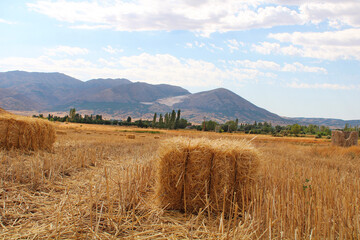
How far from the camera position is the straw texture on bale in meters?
22.9

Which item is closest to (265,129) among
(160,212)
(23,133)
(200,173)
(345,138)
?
(345,138)

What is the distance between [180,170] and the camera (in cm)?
473

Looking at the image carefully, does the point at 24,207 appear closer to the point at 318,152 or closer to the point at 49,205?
the point at 49,205

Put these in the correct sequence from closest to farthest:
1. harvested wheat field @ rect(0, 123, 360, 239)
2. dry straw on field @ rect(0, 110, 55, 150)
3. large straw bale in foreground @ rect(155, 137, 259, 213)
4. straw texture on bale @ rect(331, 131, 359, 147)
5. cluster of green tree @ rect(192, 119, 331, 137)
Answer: harvested wheat field @ rect(0, 123, 360, 239), large straw bale in foreground @ rect(155, 137, 259, 213), dry straw on field @ rect(0, 110, 55, 150), straw texture on bale @ rect(331, 131, 359, 147), cluster of green tree @ rect(192, 119, 331, 137)

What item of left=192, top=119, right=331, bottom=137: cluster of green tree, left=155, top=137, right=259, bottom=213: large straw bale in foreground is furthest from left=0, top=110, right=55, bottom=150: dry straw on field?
left=192, top=119, right=331, bottom=137: cluster of green tree

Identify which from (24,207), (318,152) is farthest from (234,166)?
(318,152)

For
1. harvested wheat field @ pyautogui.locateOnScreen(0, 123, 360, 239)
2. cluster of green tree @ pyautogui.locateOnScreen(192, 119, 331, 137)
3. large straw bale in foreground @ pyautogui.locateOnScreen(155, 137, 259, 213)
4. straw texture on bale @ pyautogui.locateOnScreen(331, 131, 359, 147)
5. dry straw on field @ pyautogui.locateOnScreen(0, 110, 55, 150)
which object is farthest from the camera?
cluster of green tree @ pyautogui.locateOnScreen(192, 119, 331, 137)

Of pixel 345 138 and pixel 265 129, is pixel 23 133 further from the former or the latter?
pixel 265 129

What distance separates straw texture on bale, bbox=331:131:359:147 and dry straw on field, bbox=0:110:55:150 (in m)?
22.3

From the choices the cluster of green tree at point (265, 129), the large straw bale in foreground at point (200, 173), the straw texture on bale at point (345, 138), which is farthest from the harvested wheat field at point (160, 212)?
the cluster of green tree at point (265, 129)

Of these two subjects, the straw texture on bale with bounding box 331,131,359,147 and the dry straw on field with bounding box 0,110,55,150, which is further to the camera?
the straw texture on bale with bounding box 331,131,359,147

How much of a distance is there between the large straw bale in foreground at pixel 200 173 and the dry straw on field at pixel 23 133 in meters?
8.17

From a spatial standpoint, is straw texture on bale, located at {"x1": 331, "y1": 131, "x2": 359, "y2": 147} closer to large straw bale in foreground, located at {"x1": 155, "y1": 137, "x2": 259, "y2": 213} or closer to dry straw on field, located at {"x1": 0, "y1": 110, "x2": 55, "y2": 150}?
large straw bale in foreground, located at {"x1": 155, "y1": 137, "x2": 259, "y2": 213}

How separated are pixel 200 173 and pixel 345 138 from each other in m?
23.4
